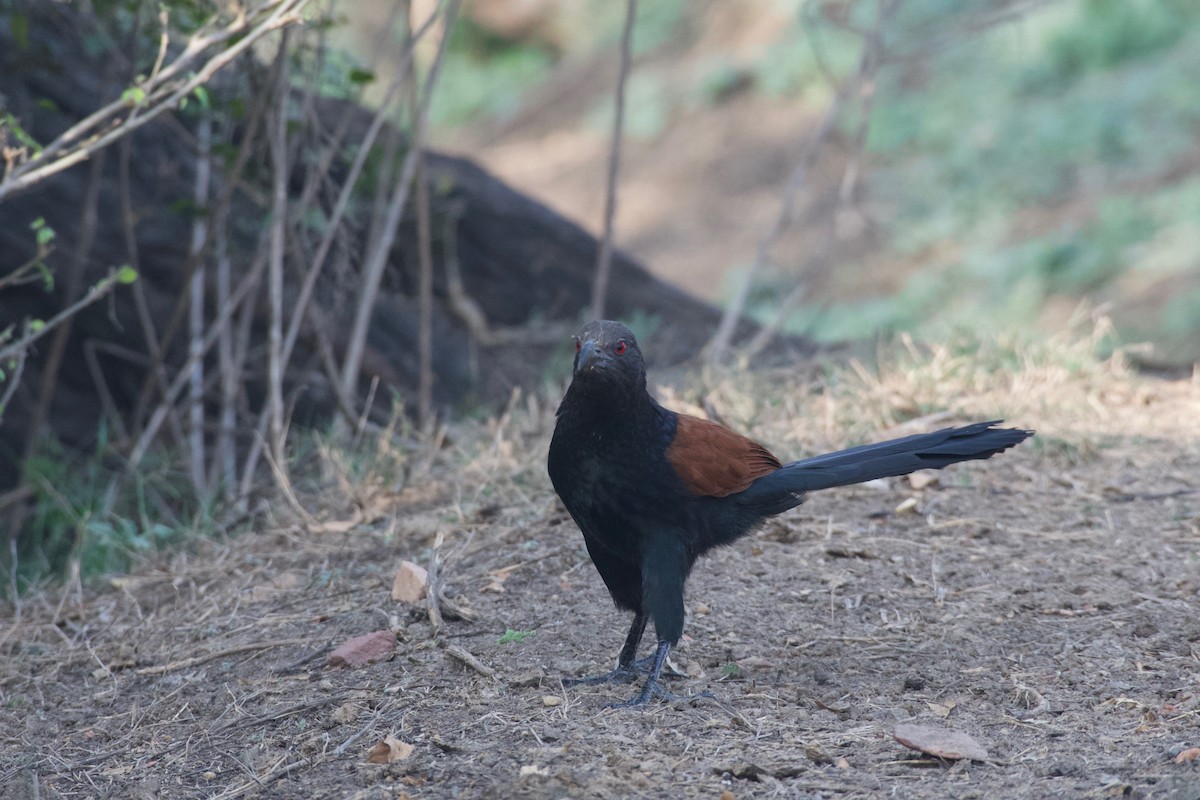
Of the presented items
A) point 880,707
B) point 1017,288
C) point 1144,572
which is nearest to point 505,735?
point 880,707

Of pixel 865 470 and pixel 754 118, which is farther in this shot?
pixel 754 118

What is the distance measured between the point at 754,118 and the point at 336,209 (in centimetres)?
1263

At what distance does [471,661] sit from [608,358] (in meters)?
0.89

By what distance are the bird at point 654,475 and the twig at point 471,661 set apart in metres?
0.20

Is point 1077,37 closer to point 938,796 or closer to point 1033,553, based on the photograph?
point 1033,553

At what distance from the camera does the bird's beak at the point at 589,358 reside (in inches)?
112

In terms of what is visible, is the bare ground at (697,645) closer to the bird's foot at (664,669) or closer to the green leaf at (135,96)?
the bird's foot at (664,669)

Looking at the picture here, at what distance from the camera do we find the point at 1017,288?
10.8m

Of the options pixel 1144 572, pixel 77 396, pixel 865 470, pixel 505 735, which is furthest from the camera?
pixel 77 396

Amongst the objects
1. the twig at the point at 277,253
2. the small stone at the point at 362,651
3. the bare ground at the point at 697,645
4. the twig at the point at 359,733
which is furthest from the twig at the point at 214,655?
the twig at the point at 277,253

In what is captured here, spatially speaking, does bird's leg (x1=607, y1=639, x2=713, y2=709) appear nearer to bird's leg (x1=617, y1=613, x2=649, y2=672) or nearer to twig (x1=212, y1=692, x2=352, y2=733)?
bird's leg (x1=617, y1=613, x2=649, y2=672)

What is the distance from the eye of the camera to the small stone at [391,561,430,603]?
11.3 ft

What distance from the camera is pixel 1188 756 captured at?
2414 millimetres

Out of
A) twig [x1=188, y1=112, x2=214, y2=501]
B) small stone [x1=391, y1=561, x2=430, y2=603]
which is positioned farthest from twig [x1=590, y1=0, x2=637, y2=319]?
small stone [x1=391, y1=561, x2=430, y2=603]
